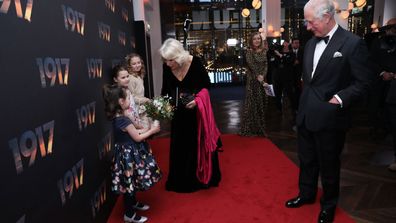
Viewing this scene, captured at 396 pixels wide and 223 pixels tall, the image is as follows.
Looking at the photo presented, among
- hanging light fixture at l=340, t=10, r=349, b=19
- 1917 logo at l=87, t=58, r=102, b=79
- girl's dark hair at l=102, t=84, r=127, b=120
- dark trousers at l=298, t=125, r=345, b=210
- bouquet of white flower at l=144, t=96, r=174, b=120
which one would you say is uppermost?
hanging light fixture at l=340, t=10, r=349, b=19

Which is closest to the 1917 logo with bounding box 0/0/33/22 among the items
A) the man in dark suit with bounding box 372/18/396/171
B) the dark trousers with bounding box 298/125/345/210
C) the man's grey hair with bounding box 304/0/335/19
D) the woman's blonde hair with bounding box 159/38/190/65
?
the woman's blonde hair with bounding box 159/38/190/65

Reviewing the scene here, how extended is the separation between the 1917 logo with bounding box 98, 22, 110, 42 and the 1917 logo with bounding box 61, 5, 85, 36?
395 mm

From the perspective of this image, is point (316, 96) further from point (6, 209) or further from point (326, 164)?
point (6, 209)

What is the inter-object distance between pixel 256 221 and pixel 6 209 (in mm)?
1827

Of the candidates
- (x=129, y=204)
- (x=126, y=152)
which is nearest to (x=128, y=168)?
(x=126, y=152)

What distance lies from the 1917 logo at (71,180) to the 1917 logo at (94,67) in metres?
0.63

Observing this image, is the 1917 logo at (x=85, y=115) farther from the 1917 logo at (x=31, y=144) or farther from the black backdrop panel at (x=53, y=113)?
the 1917 logo at (x=31, y=144)

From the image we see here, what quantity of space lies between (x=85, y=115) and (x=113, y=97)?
0.82ft

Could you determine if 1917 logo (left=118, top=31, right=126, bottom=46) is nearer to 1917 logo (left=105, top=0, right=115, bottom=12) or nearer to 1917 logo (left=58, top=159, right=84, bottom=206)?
1917 logo (left=105, top=0, right=115, bottom=12)

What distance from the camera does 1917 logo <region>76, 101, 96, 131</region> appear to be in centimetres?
194

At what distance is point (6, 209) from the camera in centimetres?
113

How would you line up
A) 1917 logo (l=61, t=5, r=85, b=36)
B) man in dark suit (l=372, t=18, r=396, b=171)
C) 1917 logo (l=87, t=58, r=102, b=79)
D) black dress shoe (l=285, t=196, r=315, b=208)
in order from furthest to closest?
man in dark suit (l=372, t=18, r=396, b=171)
black dress shoe (l=285, t=196, r=315, b=208)
1917 logo (l=87, t=58, r=102, b=79)
1917 logo (l=61, t=5, r=85, b=36)

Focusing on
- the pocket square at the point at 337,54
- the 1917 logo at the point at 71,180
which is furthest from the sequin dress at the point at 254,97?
the 1917 logo at the point at 71,180

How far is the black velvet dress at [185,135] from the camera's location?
2.91 meters
